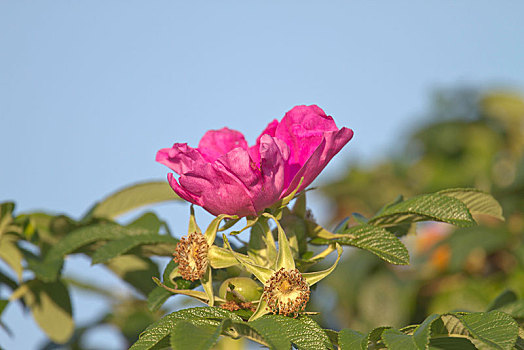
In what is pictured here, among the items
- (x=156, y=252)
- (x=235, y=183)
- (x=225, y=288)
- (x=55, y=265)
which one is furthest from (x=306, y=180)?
(x=55, y=265)

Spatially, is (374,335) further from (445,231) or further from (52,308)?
(445,231)

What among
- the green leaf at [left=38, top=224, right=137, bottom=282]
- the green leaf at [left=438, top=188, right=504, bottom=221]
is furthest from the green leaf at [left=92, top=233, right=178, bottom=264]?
the green leaf at [left=438, top=188, right=504, bottom=221]

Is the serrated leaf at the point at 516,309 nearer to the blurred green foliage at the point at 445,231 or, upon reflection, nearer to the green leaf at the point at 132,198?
the blurred green foliage at the point at 445,231

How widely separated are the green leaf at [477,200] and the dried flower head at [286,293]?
57 centimetres

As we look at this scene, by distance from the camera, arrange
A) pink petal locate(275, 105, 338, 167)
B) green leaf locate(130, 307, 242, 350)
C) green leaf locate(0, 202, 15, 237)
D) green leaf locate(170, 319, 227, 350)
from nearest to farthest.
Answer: green leaf locate(170, 319, 227, 350) → green leaf locate(130, 307, 242, 350) → pink petal locate(275, 105, 338, 167) → green leaf locate(0, 202, 15, 237)

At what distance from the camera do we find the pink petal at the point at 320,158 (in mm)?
1309

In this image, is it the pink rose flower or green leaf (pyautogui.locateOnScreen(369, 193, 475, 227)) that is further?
green leaf (pyautogui.locateOnScreen(369, 193, 475, 227))

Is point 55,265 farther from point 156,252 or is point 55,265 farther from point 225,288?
point 225,288

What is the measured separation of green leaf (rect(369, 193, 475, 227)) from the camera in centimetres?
144

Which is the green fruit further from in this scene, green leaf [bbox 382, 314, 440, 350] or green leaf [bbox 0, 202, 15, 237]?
green leaf [bbox 0, 202, 15, 237]

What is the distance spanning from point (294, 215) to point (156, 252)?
0.44 m

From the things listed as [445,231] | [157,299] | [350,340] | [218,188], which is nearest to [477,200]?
[350,340]

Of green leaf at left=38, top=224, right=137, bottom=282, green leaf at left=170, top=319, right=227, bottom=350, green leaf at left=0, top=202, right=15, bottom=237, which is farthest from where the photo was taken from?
green leaf at left=0, top=202, right=15, bottom=237

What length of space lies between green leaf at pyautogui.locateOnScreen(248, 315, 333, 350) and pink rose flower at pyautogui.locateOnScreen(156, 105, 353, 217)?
25 centimetres
